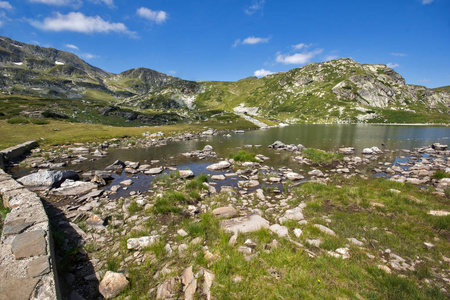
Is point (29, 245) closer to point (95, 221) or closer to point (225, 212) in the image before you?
point (95, 221)

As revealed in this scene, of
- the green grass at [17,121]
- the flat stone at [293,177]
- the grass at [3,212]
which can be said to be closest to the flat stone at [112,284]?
the grass at [3,212]

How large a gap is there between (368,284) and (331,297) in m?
1.52

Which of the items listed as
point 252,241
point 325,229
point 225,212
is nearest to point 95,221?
point 225,212

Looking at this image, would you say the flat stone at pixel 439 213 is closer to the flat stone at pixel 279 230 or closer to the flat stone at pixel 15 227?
the flat stone at pixel 279 230

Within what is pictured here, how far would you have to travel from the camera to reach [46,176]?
1396cm

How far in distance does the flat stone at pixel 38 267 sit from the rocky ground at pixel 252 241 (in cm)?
102

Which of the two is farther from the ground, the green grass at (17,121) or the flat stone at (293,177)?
the green grass at (17,121)

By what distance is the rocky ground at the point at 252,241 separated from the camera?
5109mm

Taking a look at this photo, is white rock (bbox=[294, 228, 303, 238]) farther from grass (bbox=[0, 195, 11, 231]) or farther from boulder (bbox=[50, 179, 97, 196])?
boulder (bbox=[50, 179, 97, 196])

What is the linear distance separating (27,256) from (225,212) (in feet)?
23.7

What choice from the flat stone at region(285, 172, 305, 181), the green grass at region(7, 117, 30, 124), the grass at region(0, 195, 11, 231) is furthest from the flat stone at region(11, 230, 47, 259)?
the green grass at region(7, 117, 30, 124)

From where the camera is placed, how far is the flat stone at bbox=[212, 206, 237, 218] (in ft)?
30.4

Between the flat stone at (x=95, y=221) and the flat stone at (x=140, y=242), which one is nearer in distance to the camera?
the flat stone at (x=140, y=242)

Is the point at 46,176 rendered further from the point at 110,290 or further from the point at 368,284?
the point at 368,284
